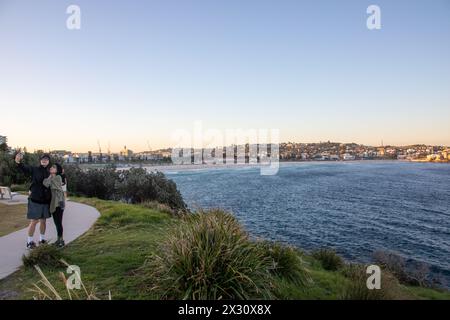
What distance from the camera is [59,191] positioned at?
23.8 feet

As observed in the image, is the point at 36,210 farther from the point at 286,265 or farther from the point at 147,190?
the point at 147,190

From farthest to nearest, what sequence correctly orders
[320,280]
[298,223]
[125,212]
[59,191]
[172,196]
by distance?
[298,223] < [172,196] < [125,212] < [59,191] < [320,280]

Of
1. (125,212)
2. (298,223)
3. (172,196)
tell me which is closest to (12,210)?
(125,212)

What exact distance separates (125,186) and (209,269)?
61.6 ft

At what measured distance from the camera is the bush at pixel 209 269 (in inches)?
180

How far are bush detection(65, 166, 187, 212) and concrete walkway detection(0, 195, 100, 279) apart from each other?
7892 mm

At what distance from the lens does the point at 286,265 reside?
600 cm

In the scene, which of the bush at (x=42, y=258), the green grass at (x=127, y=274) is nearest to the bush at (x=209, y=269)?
the green grass at (x=127, y=274)

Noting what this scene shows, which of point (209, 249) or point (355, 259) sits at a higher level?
point (209, 249)

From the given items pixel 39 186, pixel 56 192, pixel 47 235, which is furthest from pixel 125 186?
pixel 39 186

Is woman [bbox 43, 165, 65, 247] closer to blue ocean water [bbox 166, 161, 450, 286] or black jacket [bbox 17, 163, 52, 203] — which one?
black jacket [bbox 17, 163, 52, 203]

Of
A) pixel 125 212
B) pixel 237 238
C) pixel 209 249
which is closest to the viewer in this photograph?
pixel 209 249
